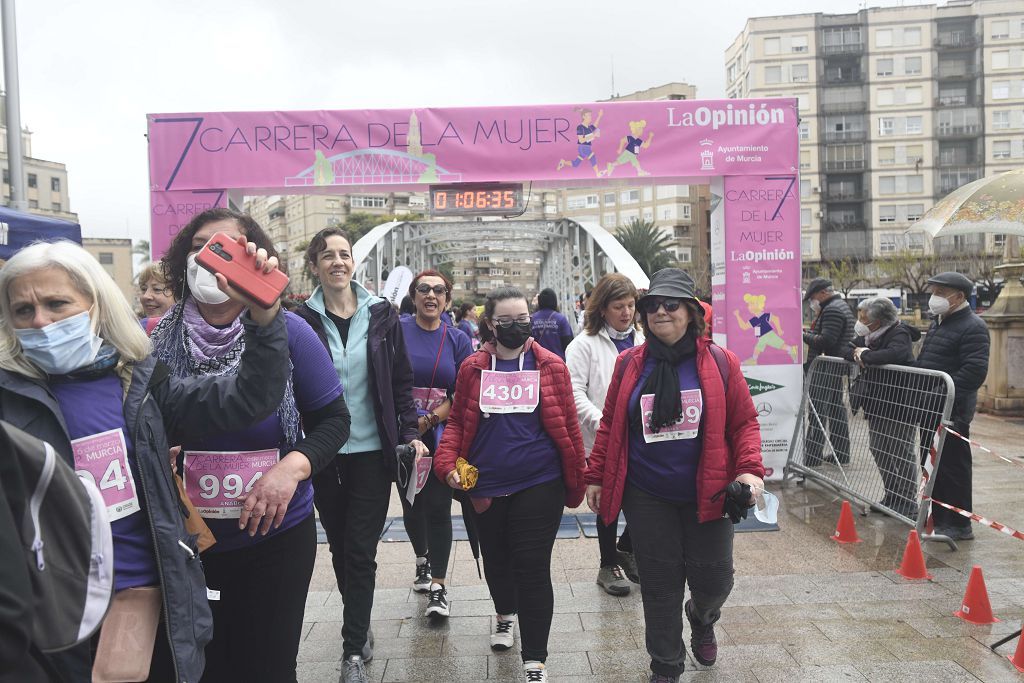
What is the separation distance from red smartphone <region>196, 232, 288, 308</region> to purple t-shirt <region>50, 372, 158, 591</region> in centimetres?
42

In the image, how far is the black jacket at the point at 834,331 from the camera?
8023mm

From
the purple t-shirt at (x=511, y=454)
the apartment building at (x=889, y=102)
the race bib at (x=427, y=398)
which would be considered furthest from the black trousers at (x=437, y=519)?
the apartment building at (x=889, y=102)

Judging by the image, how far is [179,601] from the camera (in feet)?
6.82

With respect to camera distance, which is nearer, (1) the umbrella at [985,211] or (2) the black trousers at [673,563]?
(2) the black trousers at [673,563]

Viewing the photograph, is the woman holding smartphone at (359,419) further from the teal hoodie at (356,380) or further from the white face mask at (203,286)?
the white face mask at (203,286)

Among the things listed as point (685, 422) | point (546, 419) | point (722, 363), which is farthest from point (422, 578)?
point (722, 363)

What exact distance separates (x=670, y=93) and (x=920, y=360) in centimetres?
8238

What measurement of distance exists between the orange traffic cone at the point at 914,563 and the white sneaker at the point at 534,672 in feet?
8.65

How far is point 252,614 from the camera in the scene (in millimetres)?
2572

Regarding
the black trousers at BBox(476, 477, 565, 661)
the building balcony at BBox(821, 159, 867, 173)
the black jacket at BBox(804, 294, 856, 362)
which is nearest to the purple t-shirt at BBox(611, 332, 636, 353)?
the black trousers at BBox(476, 477, 565, 661)

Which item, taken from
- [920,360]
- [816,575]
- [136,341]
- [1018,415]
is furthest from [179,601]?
[1018,415]

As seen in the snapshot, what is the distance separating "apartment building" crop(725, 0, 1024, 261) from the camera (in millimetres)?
65938

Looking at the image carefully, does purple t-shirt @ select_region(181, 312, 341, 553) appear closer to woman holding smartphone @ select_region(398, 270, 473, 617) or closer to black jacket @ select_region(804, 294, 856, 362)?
woman holding smartphone @ select_region(398, 270, 473, 617)

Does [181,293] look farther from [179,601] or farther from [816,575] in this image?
[816,575]
